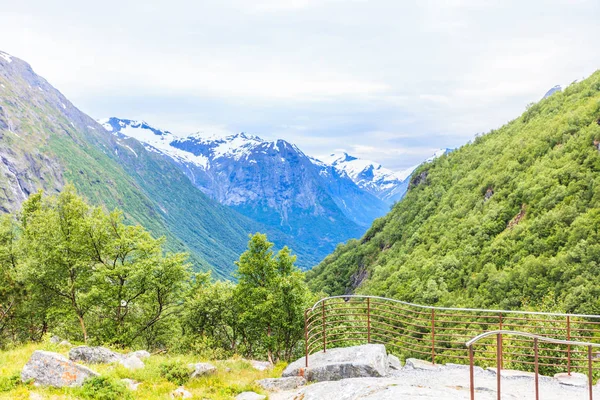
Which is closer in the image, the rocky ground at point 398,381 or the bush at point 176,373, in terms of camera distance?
the rocky ground at point 398,381

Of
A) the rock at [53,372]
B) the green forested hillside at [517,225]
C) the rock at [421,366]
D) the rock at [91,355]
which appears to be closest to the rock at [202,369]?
the rock at [53,372]

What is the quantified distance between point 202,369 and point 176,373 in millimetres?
877

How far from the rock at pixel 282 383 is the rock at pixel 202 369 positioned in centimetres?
192

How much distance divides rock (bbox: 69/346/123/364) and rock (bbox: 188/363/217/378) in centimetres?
430

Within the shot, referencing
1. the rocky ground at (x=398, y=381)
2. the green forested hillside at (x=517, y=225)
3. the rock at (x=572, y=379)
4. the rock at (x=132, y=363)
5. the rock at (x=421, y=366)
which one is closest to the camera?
the rocky ground at (x=398, y=381)

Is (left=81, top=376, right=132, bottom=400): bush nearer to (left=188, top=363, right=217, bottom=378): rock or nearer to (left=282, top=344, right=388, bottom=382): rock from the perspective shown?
(left=188, top=363, right=217, bottom=378): rock

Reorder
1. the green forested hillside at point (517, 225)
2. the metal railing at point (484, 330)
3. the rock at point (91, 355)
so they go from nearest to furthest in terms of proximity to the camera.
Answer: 1. the metal railing at point (484, 330)
2. the rock at point (91, 355)
3. the green forested hillside at point (517, 225)

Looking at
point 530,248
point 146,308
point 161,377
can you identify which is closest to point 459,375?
point 161,377

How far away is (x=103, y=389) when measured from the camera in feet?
39.5

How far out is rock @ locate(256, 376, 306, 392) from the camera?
43.7ft

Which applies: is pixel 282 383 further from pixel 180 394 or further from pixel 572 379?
pixel 572 379

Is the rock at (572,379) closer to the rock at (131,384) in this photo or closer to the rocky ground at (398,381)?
the rocky ground at (398,381)

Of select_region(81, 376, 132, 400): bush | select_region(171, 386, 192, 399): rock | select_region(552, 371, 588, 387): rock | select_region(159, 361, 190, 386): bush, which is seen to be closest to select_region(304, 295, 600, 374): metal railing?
select_region(552, 371, 588, 387): rock

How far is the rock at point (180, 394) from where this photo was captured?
12.6m
